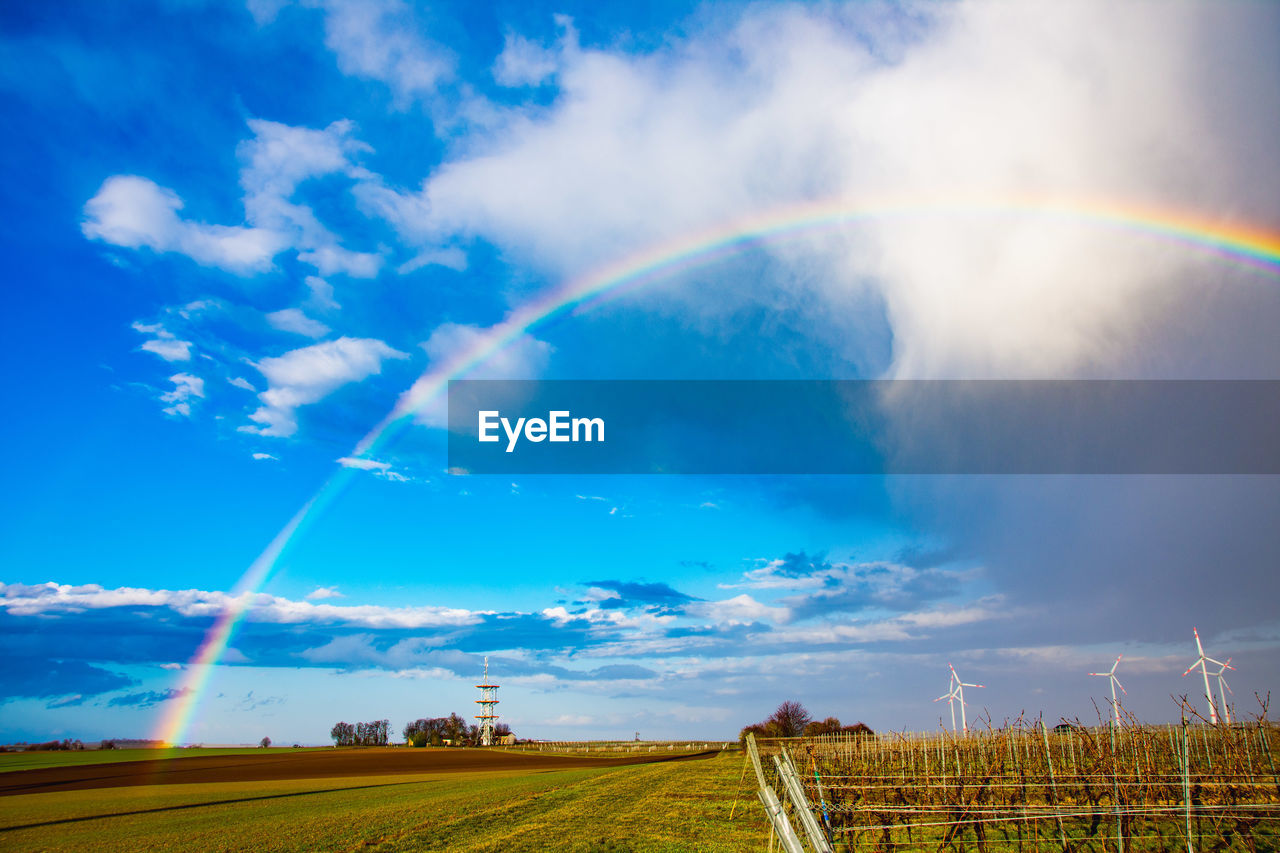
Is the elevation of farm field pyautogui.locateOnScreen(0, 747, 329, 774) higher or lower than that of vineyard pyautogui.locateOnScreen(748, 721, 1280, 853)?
lower

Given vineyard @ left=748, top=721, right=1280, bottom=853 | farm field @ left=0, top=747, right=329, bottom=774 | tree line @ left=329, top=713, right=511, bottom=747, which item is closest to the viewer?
vineyard @ left=748, top=721, right=1280, bottom=853

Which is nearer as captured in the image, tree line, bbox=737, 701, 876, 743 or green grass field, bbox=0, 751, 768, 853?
green grass field, bbox=0, 751, 768, 853

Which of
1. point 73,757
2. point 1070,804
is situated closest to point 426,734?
point 73,757

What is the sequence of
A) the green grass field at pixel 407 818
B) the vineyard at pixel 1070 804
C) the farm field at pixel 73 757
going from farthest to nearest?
the farm field at pixel 73 757 < the green grass field at pixel 407 818 < the vineyard at pixel 1070 804

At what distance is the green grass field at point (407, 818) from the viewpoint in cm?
1938

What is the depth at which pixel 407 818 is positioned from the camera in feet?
79.6

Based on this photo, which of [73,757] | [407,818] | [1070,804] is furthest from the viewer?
[73,757]

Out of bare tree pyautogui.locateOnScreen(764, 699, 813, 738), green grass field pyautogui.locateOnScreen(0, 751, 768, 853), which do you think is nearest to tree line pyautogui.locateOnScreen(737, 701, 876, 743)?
bare tree pyautogui.locateOnScreen(764, 699, 813, 738)

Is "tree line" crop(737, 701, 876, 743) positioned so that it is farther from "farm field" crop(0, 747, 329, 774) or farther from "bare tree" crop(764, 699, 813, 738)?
"farm field" crop(0, 747, 329, 774)

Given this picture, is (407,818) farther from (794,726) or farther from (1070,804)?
(794,726)

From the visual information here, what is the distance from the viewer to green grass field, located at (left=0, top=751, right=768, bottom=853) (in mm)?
19375

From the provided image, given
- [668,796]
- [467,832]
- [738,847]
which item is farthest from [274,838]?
[668,796]

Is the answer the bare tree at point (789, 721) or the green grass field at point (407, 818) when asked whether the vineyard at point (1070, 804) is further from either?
the bare tree at point (789, 721)

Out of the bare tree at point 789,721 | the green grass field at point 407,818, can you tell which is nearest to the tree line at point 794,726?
the bare tree at point 789,721
